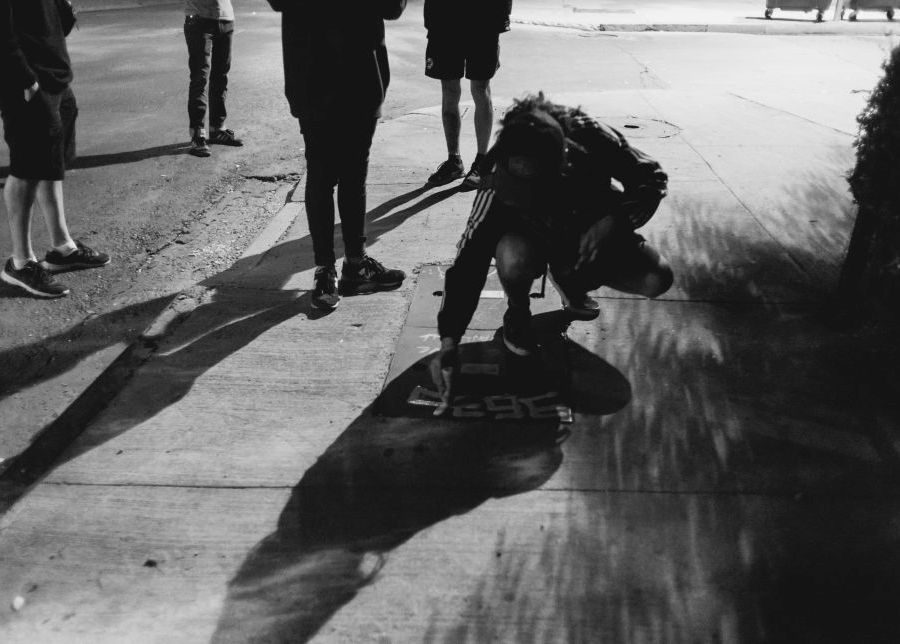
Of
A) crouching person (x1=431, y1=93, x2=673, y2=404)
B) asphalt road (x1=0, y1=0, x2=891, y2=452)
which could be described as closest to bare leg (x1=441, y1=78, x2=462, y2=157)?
asphalt road (x1=0, y1=0, x2=891, y2=452)

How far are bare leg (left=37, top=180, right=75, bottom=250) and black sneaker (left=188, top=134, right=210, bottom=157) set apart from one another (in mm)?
2309

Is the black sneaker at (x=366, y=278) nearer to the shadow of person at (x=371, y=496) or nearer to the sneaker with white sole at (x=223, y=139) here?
the shadow of person at (x=371, y=496)

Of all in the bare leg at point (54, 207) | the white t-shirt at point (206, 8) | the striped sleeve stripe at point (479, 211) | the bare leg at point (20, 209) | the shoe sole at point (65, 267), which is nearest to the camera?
the striped sleeve stripe at point (479, 211)

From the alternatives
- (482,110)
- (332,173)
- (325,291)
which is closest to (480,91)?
(482,110)

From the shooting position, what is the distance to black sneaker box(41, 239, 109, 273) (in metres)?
4.92

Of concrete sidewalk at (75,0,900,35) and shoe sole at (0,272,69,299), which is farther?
concrete sidewalk at (75,0,900,35)

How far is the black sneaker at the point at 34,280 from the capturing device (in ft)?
14.9

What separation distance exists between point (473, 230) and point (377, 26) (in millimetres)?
1370

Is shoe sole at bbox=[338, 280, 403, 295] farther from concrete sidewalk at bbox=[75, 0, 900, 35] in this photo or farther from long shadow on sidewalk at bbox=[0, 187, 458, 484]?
concrete sidewalk at bbox=[75, 0, 900, 35]

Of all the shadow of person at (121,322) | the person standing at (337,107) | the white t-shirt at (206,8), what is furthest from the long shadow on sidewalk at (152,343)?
the white t-shirt at (206,8)

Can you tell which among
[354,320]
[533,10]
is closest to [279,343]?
[354,320]

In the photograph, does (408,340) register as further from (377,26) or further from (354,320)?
(377,26)

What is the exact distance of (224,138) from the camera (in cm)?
Result: 728

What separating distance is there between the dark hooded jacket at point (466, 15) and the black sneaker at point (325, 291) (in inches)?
89.3
